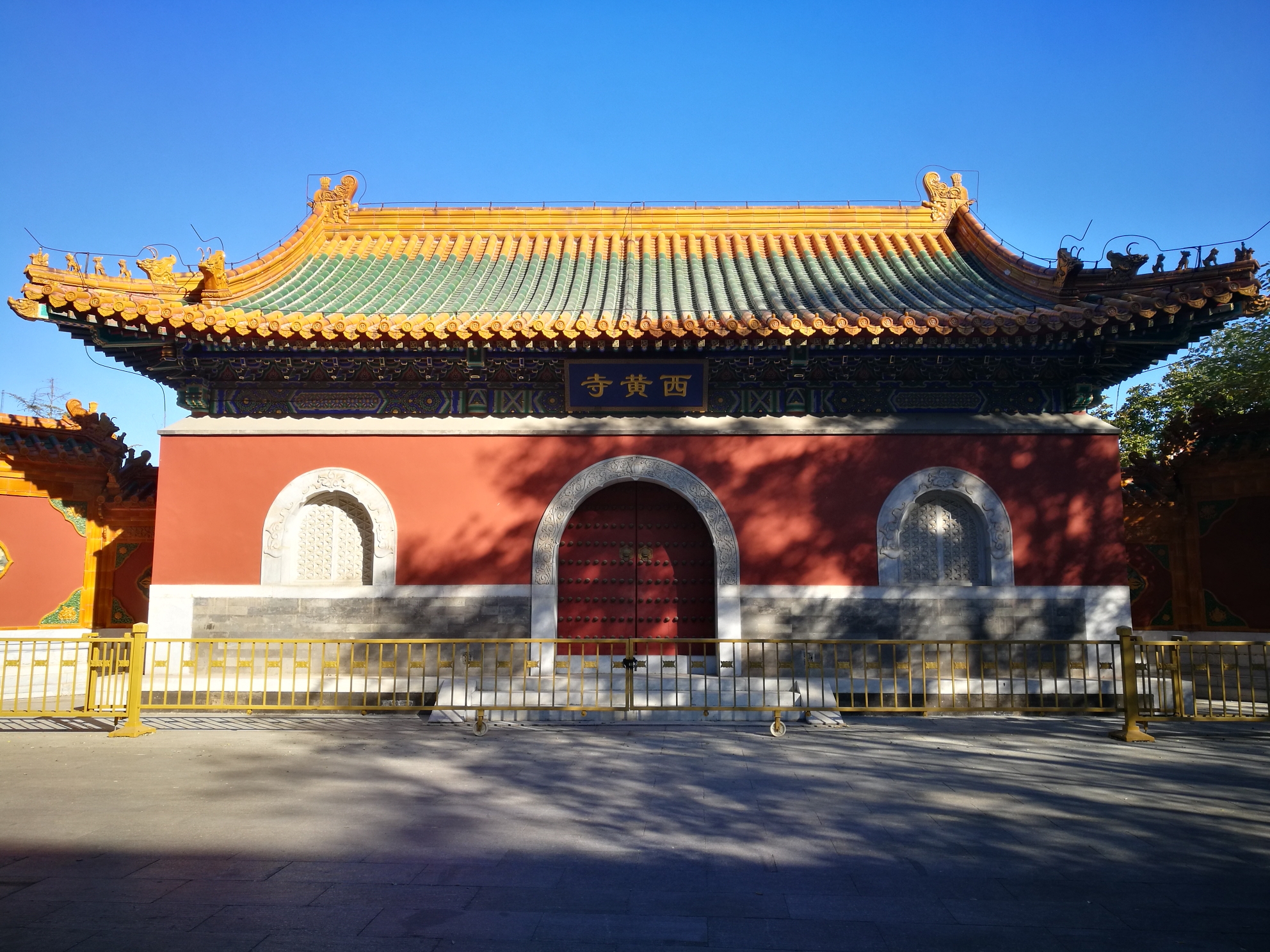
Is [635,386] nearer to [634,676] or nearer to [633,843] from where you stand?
[634,676]

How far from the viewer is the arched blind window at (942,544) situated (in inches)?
371

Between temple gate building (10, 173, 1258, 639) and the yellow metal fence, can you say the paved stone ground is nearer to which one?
the yellow metal fence

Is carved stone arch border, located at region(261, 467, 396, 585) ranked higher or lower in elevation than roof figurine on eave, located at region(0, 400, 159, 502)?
lower

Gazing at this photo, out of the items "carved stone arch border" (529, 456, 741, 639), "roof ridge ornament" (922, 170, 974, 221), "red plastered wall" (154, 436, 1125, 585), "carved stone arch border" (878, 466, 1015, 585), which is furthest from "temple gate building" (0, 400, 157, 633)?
"roof ridge ornament" (922, 170, 974, 221)

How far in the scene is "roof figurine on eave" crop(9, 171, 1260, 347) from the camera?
27.4 ft

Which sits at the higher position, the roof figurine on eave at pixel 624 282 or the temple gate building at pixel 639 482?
the roof figurine on eave at pixel 624 282

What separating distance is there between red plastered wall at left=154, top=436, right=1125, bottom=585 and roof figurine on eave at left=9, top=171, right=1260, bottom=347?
1420 millimetres

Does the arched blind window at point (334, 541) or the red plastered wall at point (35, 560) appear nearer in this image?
the arched blind window at point (334, 541)

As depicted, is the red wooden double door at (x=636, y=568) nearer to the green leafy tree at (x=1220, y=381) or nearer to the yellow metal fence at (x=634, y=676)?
the yellow metal fence at (x=634, y=676)

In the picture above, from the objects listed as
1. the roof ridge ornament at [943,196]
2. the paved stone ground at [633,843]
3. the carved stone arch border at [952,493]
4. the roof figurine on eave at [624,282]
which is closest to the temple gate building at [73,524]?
the roof figurine on eave at [624,282]

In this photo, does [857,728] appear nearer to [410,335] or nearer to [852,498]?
[852,498]

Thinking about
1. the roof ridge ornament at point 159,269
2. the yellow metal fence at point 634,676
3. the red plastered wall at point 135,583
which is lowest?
the yellow metal fence at point 634,676

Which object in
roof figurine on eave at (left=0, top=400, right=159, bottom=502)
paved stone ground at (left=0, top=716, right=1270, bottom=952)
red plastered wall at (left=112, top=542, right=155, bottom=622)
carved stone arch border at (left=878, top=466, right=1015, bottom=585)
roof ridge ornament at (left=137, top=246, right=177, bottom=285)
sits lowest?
paved stone ground at (left=0, top=716, right=1270, bottom=952)

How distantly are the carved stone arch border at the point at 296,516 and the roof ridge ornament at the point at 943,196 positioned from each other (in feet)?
29.3
